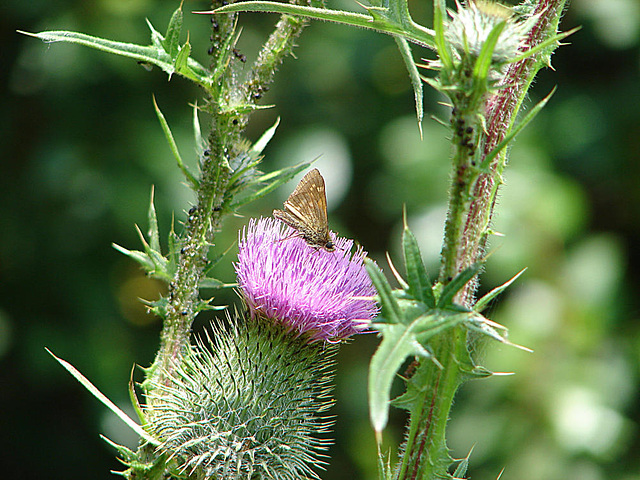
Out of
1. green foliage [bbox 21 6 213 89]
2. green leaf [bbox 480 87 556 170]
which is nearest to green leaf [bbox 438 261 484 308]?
green leaf [bbox 480 87 556 170]

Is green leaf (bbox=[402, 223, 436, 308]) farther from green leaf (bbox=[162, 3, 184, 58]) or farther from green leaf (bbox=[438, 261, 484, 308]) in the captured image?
green leaf (bbox=[162, 3, 184, 58])

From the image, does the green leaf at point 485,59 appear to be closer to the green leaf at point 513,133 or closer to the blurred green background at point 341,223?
the green leaf at point 513,133

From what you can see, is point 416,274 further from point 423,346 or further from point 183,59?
point 183,59

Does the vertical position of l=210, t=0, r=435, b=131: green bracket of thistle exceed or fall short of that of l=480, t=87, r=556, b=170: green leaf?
it exceeds it

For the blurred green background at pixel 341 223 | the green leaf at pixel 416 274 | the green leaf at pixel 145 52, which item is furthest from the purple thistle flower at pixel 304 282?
the blurred green background at pixel 341 223

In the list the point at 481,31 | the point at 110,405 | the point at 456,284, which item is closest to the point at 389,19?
the point at 481,31
